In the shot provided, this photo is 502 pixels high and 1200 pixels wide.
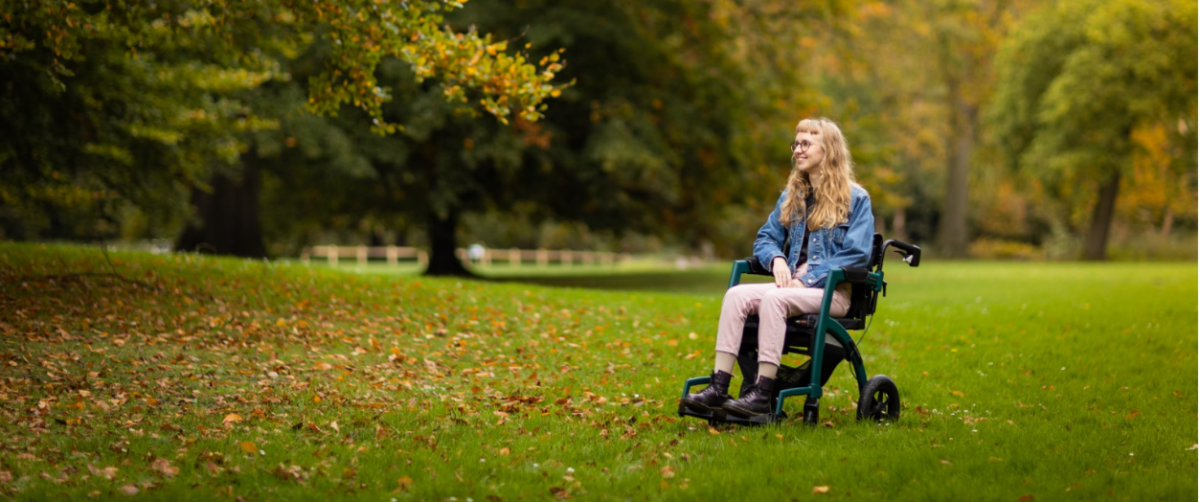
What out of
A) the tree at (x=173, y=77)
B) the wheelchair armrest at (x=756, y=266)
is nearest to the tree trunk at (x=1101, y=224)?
the tree at (x=173, y=77)

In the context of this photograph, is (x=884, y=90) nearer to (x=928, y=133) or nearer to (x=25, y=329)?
(x=928, y=133)

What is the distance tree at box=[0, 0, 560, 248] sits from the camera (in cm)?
835

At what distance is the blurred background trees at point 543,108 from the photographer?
9445 mm

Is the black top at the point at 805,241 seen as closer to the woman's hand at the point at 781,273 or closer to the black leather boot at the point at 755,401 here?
the woman's hand at the point at 781,273

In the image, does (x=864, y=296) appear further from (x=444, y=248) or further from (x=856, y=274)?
(x=444, y=248)

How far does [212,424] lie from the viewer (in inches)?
225

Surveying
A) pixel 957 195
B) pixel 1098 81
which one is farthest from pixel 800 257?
pixel 957 195

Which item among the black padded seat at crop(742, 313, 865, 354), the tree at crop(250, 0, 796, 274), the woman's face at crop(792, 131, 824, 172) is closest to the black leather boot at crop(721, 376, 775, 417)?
the black padded seat at crop(742, 313, 865, 354)

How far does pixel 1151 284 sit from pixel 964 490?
1574 centimetres

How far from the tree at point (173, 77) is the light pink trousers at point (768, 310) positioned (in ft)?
11.0

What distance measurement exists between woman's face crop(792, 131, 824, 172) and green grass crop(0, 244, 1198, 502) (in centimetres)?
150

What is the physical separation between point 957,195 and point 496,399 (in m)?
35.1

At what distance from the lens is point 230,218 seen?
1936 cm

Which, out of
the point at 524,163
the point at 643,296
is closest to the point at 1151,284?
the point at 643,296
